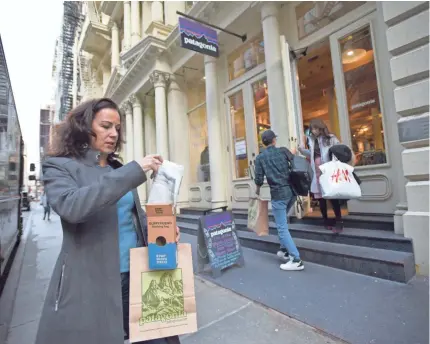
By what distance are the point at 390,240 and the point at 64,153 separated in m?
4.16

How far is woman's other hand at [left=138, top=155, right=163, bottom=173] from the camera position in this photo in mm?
1223

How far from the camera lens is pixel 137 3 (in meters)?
12.6

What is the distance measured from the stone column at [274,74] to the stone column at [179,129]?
4475mm

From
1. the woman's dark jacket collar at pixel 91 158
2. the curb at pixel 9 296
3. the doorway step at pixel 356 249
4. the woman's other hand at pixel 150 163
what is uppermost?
the woman's dark jacket collar at pixel 91 158

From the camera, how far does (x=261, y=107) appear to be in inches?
290

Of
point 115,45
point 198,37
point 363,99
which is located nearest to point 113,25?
point 115,45

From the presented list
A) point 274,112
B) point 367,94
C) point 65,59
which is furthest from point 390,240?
point 65,59

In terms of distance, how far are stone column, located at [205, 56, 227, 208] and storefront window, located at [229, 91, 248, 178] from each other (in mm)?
454

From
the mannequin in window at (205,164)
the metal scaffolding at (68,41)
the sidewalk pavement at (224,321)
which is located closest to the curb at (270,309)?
the sidewalk pavement at (224,321)

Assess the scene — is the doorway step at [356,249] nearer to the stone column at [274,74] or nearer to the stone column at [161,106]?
the stone column at [274,74]

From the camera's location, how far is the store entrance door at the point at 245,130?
7.26 metres

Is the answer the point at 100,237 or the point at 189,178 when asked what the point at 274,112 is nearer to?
the point at 189,178

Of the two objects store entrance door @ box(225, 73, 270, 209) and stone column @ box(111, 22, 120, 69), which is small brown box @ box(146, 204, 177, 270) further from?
stone column @ box(111, 22, 120, 69)

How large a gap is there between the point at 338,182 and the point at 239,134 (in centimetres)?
449
